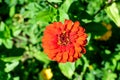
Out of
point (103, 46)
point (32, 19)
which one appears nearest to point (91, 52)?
point (103, 46)

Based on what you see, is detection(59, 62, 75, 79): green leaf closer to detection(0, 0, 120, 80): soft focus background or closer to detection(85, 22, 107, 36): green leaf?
detection(0, 0, 120, 80): soft focus background

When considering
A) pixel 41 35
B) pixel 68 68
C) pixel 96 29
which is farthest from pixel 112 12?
pixel 41 35

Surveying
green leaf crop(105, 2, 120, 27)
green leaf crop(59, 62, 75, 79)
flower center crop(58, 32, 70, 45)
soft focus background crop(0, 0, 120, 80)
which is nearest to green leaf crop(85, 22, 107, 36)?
soft focus background crop(0, 0, 120, 80)

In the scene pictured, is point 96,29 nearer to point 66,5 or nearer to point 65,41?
point 66,5

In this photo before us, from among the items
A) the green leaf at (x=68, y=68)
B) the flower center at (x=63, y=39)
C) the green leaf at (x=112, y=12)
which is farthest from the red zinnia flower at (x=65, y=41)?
the green leaf at (x=112, y=12)

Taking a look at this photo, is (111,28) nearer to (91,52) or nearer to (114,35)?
(114,35)

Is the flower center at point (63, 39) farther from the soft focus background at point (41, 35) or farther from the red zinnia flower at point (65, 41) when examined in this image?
the soft focus background at point (41, 35)
